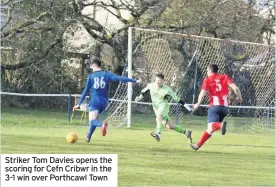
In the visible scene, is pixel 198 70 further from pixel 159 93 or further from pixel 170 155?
pixel 170 155

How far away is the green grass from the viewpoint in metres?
11.0

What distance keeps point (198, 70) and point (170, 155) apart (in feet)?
55.3

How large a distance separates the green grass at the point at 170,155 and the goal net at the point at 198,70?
560 centimetres

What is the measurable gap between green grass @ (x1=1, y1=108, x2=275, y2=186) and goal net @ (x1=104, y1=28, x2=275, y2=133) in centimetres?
560

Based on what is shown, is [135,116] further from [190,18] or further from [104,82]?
[104,82]

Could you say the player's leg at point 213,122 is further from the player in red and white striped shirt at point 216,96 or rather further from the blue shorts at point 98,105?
the blue shorts at point 98,105

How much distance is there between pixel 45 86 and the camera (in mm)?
35375

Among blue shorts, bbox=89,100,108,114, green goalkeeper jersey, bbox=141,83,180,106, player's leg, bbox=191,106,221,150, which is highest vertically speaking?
green goalkeeper jersey, bbox=141,83,180,106

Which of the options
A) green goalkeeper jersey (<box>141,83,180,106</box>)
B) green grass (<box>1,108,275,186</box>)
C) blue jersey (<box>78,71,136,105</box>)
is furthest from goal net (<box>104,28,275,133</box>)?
blue jersey (<box>78,71,136,105</box>)

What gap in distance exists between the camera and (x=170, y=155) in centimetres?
1452

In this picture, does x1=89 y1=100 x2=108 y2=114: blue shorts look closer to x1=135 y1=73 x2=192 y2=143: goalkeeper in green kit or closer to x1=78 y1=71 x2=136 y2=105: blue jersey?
x1=78 y1=71 x2=136 y2=105: blue jersey

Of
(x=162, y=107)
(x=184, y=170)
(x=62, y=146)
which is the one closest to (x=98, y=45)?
(x=162, y=107)

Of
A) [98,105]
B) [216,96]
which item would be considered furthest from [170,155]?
[98,105]

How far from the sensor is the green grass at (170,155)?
11.0 metres
